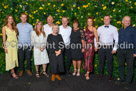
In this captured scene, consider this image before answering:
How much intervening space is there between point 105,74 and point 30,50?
9.51 feet

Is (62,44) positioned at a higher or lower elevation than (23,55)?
higher

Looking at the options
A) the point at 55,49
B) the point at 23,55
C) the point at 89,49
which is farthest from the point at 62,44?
the point at 23,55

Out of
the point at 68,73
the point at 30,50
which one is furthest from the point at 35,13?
the point at 68,73

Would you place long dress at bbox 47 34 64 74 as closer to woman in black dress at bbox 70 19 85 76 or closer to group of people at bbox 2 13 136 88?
group of people at bbox 2 13 136 88

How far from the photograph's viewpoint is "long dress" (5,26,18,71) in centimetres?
524

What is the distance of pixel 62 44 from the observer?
5277mm

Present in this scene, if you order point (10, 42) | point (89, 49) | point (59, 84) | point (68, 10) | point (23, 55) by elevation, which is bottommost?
point (59, 84)

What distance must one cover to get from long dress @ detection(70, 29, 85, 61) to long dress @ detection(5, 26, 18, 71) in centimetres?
194

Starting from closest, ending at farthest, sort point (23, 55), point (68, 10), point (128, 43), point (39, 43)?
point (128, 43)
point (39, 43)
point (23, 55)
point (68, 10)

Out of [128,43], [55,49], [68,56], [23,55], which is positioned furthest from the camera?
[68,56]

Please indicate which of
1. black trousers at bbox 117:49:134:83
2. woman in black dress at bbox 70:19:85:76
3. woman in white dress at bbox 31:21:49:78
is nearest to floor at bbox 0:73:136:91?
black trousers at bbox 117:49:134:83

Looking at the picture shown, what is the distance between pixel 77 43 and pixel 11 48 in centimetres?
223

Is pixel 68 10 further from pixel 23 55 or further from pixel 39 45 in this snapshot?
pixel 23 55

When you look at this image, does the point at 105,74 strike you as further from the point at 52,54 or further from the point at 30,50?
the point at 30,50
